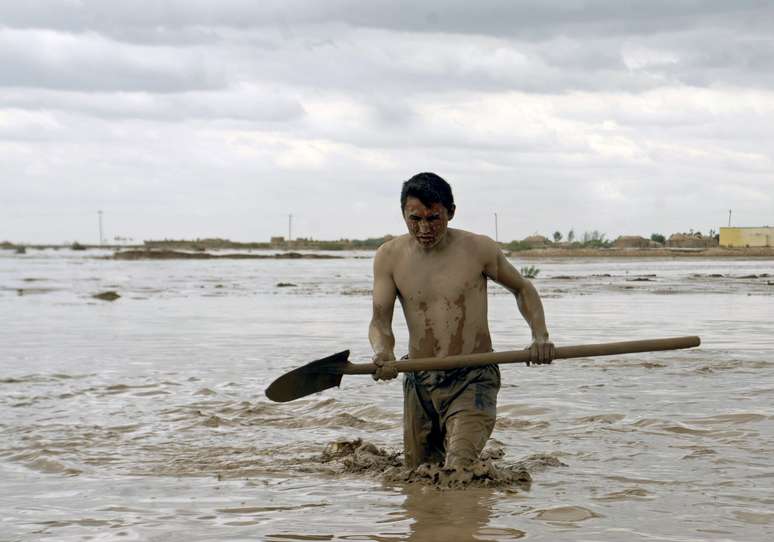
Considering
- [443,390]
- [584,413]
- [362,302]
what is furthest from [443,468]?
[362,302]

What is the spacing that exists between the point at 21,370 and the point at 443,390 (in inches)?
248

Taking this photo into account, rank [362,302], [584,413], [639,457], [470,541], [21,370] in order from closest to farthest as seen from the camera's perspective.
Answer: [470,541] < [639,457] < [584,413] < [21,370] < [362,302]

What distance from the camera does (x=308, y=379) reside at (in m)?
5.57

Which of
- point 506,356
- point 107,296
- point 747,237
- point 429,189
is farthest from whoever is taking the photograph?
point 747,237

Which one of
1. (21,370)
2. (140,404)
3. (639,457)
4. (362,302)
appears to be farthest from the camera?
(362,302)

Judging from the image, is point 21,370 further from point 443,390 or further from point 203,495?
point 443,390

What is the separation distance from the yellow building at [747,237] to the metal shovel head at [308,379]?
247 feet

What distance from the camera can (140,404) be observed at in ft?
27.6

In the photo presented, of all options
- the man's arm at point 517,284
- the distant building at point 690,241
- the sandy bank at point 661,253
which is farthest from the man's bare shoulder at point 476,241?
the distant building at point 690,241

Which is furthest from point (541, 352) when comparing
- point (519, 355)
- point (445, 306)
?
point (445, 306)

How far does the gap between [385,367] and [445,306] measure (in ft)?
1.49

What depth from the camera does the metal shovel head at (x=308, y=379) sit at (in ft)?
18.0

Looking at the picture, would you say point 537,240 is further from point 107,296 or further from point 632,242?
point 107,296

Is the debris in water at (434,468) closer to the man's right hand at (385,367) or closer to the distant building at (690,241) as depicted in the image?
the man's right hand at (385,367)
